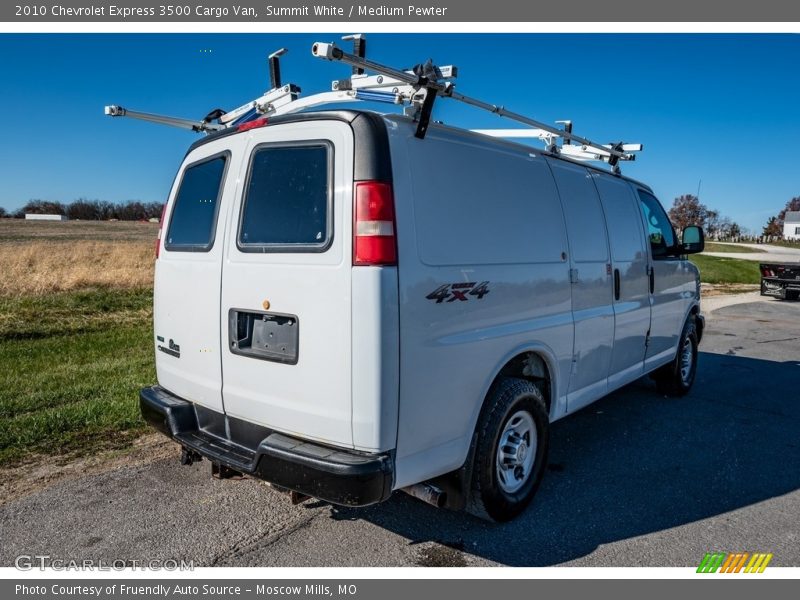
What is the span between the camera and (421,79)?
2.89 m

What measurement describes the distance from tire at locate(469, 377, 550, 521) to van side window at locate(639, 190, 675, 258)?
8.91 ft

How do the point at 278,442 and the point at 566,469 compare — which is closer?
the point at 278,442

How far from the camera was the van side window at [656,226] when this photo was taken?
5.57m

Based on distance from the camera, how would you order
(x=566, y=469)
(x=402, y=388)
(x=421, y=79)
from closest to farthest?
(x=402, y=388)
(x=421, y=79)
(x=566, y=469)

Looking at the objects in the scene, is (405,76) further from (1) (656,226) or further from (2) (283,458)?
(1) (656,226)

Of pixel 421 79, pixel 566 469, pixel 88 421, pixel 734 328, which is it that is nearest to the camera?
pixel 421 79

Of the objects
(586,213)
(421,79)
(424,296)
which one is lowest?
(424,296)

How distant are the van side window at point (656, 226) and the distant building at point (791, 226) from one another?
111 metres

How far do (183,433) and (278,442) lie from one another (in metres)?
0.88

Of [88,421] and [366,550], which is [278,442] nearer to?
[366,550]

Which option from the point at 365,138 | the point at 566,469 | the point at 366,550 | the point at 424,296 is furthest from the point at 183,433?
the point at 566,469

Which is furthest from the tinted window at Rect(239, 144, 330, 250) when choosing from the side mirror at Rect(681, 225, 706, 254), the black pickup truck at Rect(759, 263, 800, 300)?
the black pickup truck at Rect(759, 263, 800, 300)

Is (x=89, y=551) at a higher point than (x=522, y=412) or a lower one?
lower
